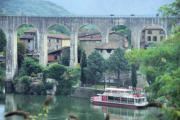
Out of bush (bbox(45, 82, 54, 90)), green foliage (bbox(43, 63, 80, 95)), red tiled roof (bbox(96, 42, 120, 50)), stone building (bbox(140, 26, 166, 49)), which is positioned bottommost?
bush (bbox(45, 82, 54, 90))

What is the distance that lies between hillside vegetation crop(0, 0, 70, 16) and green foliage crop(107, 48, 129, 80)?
104953 mm

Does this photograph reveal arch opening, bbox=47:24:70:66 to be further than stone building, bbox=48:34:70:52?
No

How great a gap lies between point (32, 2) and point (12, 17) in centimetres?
12684

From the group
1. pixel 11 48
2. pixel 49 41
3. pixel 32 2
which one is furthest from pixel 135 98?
pixel 32 2

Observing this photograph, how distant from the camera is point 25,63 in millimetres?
51250

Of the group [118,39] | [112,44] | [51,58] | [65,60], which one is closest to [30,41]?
[51,58]

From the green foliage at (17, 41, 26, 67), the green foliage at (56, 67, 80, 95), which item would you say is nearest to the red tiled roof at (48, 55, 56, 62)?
the green foliage at (17, 41, 26, 67)

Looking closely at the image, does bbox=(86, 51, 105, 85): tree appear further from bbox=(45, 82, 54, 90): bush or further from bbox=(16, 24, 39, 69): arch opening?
bbox=(16, 24, 39, 69): arch opening

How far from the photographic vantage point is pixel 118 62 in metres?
48.5

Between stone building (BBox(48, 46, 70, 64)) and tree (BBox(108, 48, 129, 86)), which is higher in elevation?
stone building (BBox(48, 46, 70, 64))

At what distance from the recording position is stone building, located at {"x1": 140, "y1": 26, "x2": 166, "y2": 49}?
63781 millimetres

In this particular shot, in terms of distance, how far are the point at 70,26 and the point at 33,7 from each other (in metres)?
119

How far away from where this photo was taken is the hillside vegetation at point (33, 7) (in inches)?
6083

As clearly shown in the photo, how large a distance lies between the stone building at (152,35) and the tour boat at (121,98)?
21245 millimetres
